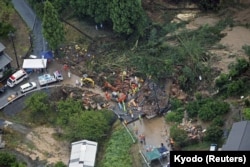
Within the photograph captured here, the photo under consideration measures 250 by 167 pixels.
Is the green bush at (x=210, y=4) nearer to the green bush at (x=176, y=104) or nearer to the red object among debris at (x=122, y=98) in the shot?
the green bush at (x=176, y=104)

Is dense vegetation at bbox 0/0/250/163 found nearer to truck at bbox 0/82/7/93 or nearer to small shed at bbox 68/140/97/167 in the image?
small shed at bbox 68/140/97/167

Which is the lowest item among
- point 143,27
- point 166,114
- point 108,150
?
point 108,150

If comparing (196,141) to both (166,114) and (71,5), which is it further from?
(71,5)

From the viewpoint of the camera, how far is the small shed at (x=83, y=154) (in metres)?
51.8

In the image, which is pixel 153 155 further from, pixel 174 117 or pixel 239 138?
pixel 239 138

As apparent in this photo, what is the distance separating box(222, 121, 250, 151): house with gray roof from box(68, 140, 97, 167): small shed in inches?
524

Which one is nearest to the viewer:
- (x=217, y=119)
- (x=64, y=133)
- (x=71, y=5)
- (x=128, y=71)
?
(x=217, y=119)

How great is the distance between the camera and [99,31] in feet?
224

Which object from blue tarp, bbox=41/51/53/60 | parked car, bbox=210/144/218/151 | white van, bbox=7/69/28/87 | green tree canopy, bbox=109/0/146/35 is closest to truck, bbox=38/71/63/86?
white van, bbox=7/69/28/87

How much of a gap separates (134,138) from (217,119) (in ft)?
28.2

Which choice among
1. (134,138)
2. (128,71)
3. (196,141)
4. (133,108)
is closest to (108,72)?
(128,71)

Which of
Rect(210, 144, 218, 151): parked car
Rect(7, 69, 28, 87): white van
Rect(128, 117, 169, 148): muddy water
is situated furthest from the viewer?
Rect(7, 69, 28, 87): white van

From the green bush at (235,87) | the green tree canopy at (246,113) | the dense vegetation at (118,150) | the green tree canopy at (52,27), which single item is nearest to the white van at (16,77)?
the green tree canopy at (52,27)

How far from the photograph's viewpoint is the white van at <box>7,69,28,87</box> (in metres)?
61.4
